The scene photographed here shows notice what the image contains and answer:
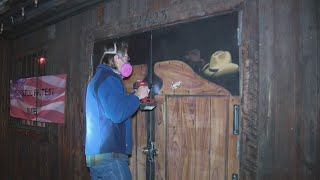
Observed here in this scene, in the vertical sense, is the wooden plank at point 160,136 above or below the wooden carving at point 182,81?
below

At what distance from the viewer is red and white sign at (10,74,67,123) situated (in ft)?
18.6

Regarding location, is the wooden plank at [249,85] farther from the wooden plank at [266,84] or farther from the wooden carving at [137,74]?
the wooden carving at [137,74]

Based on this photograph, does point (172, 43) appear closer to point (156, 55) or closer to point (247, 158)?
point (156, 55)

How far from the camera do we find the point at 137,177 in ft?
13.3

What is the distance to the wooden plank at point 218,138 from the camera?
10.1 ft

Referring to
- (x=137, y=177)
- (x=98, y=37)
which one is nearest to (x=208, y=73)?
(x=137, y=177)

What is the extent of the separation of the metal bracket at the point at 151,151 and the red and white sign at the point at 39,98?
2.42m

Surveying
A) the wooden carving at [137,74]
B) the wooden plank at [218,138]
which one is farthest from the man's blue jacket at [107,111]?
the wooden plank at [218,138]

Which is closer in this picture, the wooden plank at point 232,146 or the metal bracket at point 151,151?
the wooden plank at point 232,146

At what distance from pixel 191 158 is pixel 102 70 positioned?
4.57 ft

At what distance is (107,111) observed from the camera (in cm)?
308

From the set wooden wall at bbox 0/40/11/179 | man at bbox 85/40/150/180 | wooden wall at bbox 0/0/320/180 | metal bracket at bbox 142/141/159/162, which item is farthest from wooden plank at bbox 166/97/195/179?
wooden wall at bbox 0/40/11/179

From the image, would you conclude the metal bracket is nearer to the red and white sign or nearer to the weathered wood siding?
the weathered wood siding

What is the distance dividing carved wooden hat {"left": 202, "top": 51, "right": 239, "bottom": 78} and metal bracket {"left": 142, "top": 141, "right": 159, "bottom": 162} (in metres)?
1.20
